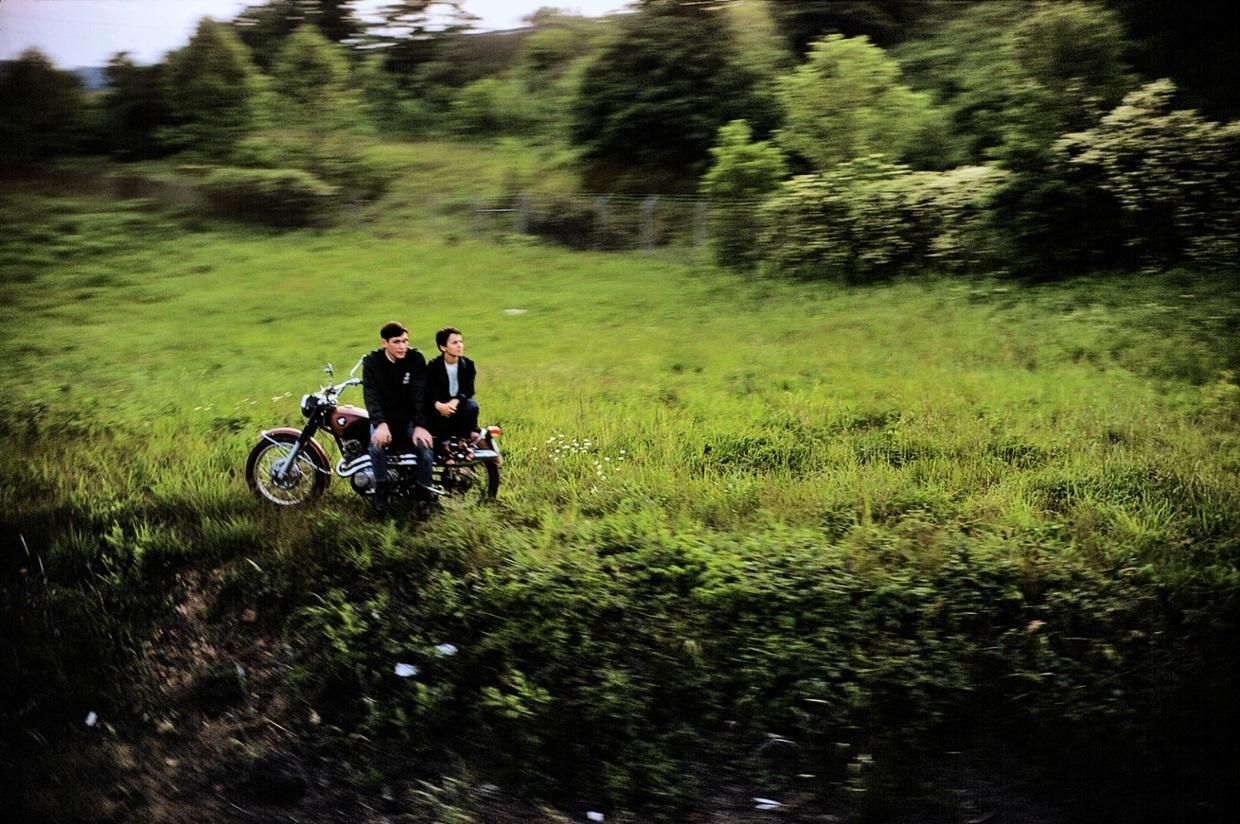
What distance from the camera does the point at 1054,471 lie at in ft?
20.9

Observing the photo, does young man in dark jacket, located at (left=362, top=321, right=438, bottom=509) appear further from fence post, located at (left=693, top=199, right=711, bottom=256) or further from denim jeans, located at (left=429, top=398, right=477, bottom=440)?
fence post, located at (left=693, top=199, right=711, bottom=256)

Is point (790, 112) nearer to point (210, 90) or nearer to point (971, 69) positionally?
point (971, 69)

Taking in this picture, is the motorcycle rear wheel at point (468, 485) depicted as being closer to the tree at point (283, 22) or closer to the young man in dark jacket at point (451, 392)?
the young man in dark jacket at point (451, 392)

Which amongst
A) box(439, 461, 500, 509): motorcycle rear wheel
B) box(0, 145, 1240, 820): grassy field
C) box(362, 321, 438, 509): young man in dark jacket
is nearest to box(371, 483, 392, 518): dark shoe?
box(362, 321, 438, 509): young man in dark jacket

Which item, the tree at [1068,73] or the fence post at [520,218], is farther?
the fence post at [520,218]

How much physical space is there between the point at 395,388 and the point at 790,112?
7.94 meters

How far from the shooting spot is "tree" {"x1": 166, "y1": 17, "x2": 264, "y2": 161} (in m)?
11.5

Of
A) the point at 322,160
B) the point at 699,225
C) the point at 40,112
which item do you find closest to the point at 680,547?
the point at 699,225

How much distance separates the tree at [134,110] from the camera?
11352 millimetres

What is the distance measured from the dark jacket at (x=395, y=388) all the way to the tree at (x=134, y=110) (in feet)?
26.6

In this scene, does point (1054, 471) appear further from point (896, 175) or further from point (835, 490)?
point (896, 175)

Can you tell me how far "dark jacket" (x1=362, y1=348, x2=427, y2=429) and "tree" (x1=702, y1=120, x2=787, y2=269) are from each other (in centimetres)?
656

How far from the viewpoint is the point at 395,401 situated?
5.73 meters

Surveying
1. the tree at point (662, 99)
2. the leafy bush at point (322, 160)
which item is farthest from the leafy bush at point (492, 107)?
the leafy bush at point (322, 160)
